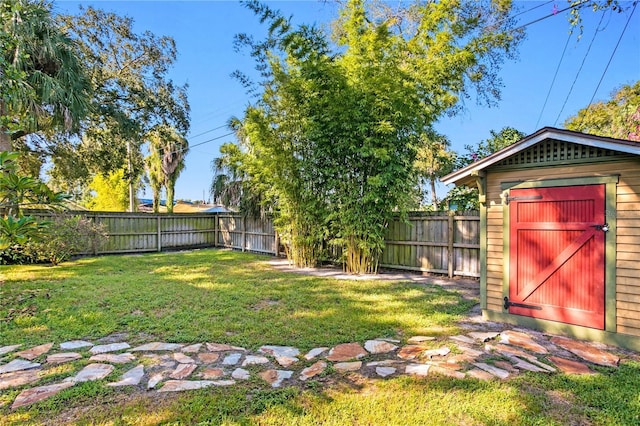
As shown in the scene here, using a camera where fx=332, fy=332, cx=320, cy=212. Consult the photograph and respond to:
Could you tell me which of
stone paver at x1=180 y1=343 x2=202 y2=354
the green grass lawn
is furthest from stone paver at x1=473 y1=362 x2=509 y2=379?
stone paver at x1=180 y1=343 x2=202 y2=354

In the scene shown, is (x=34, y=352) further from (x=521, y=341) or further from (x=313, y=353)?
(x=521, y=341)

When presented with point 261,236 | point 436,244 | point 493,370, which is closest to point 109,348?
point 493,370

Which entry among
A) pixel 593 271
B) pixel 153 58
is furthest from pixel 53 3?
pixel 593 271

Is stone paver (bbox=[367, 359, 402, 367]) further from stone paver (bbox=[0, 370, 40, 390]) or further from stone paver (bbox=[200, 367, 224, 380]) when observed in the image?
stone paver (bbox=[0, 370, 40, 390])

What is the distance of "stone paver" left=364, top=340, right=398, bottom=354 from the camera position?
9.77 feet

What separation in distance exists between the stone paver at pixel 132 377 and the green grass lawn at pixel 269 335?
0.10 m

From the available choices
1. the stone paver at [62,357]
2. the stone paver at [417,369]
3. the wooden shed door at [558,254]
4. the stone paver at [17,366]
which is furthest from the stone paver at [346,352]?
the stone paver at [17,366]

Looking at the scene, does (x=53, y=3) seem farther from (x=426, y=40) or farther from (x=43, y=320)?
(x=426, y=40)

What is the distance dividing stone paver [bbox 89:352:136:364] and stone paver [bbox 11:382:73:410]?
1.28ft

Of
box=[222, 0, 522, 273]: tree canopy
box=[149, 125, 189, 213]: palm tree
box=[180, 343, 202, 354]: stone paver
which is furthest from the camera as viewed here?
box=[149, 125, 189, 213]: palm tree

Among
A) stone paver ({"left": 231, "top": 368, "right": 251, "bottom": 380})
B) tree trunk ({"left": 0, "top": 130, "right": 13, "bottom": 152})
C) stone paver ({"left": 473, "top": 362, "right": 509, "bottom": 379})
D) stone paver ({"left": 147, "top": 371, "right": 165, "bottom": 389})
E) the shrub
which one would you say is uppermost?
tree trunk ({"left": 0, "top": 130, "right": 13, "bottom": 152})

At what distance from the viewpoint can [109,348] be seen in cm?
299

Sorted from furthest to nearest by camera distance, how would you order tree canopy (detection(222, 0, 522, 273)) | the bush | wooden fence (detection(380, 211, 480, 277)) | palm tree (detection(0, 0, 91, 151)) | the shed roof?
1. the bush
2. wooden fence (detection(380, 211, 480, 277))
3. tree canopy (detection(222, 0, 522, 273))
4. palm tree (detection(0, 0, 91, 151))
5. the shed roof

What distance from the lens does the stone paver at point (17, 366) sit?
254cm
